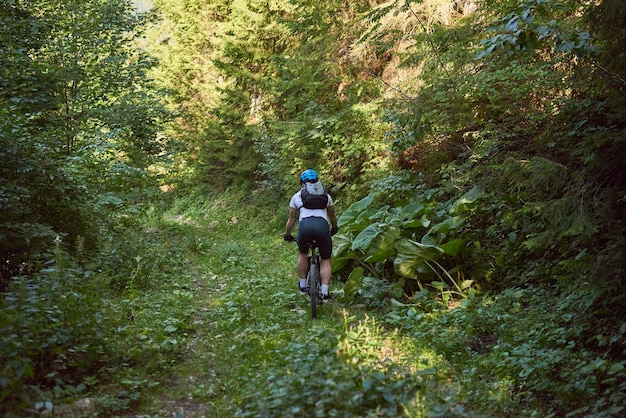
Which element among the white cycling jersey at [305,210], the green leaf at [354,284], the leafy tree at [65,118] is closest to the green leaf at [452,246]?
the green leaf at [354,284]

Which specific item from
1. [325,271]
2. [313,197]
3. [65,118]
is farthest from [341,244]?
[65,118]

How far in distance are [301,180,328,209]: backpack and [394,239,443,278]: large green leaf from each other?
4.47ft

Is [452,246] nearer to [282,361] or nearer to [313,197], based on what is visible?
[313,197]

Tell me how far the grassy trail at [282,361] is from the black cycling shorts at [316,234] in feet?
2.90

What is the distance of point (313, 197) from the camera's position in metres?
7.39

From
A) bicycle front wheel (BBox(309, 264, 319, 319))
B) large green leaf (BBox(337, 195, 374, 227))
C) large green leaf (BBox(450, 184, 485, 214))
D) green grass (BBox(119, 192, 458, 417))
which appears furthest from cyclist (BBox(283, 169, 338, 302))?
large green leaf (BBox(337, 195, 374, 227))

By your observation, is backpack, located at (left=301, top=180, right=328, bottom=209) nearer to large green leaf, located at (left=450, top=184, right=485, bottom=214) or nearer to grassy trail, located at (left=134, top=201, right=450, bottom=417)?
grassy trail, located at (left=134, top=201, right=450, bottom=417)

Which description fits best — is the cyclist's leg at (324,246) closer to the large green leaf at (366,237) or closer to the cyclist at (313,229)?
the cyclist at (313,229)

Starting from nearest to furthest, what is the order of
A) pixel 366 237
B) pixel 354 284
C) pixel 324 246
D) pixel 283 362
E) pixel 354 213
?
pixel 283 362 → pixel 324 246 → pixel 354 284 → pixel 366 237 → pixel 354 213

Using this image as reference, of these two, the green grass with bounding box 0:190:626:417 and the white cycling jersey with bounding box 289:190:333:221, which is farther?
the white cycling jersey with bounding box 289:190:333:221

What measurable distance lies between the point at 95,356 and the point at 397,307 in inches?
163

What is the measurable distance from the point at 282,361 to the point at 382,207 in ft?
18.1

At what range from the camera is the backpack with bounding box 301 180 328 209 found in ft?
24.3

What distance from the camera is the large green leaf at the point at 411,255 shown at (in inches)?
302
